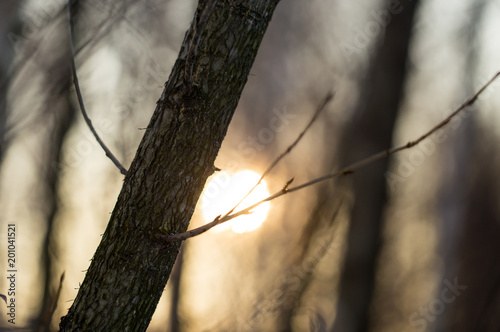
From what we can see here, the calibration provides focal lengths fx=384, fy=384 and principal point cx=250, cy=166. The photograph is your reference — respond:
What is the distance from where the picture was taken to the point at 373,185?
3900mm

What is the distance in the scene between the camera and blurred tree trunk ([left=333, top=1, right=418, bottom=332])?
154 inches

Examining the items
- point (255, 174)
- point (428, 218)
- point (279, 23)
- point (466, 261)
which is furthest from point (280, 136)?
point (466, 261)

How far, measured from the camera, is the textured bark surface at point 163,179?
0.98m

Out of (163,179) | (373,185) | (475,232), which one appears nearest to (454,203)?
(475,232)

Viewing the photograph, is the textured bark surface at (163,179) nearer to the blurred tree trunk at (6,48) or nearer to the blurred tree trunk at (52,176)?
the blurred tree trunk at (6,48)

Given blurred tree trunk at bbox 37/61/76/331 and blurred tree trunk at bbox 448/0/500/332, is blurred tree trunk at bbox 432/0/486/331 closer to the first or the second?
blurred tree trunk at bbox 448/0/500/332

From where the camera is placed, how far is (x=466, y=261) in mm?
5758

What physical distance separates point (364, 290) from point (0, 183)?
16.4 feet

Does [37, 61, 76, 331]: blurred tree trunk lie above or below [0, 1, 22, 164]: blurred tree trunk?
above

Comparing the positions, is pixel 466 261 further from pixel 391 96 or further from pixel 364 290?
pixel 391 96

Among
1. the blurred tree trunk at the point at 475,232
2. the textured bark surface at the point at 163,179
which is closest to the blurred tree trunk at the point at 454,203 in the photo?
the blurred tree trunk at the point at 475,232

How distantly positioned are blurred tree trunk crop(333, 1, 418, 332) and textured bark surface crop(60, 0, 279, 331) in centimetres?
318

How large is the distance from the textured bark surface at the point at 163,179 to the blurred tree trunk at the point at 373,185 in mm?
3177

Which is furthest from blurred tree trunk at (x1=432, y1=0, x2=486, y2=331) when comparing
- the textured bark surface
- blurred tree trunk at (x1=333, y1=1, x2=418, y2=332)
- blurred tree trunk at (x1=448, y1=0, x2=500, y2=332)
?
the textured bark surface
